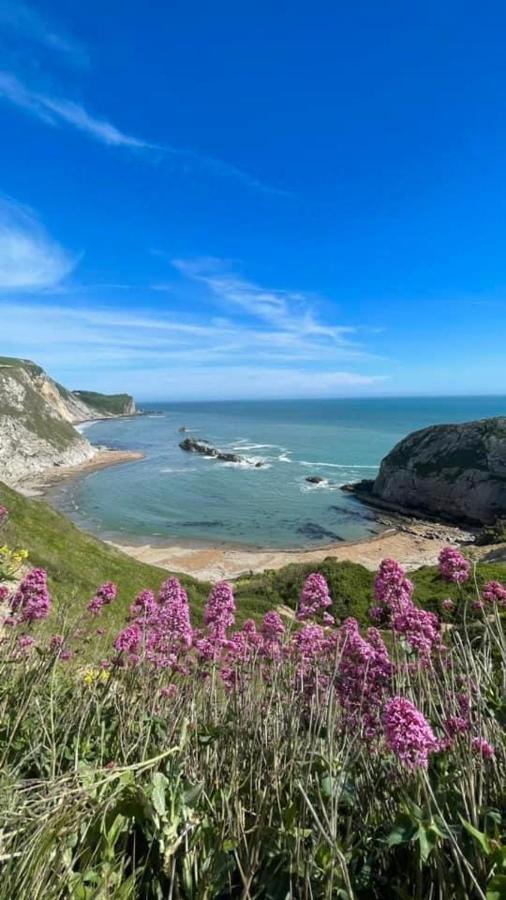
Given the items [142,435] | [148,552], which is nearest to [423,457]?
[148,552]

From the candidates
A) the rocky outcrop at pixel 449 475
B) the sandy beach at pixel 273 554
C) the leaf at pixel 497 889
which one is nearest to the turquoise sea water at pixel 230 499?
the sandy beach at pixel 273 554

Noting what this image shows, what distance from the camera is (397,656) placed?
3441mm

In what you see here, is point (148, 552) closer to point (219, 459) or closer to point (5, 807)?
point (5, 807)

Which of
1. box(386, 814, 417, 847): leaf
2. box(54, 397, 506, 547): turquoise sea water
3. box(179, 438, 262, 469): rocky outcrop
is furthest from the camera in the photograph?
box(179, 438, 262, 469): rocky outcrop

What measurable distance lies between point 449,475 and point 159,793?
5875 centimetres

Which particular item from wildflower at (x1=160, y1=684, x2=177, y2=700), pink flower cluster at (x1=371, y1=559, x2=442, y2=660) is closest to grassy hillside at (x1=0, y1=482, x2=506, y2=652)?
wildflower at (x1=160, y1=684, x2=177, y2=700)

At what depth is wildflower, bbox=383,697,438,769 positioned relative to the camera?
85.3 inches

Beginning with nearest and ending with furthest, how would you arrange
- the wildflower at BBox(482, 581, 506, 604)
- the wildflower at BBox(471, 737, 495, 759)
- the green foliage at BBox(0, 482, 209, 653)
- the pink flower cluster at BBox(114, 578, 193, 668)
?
the wildflower at BBox(471, 737, 495, 759), the wildflower at BBox(482, 581, 506, 604), the pink flower cluster at BBox(114, 578, 193, 668), the green foliage at BBox(0, 482, 209, 653)

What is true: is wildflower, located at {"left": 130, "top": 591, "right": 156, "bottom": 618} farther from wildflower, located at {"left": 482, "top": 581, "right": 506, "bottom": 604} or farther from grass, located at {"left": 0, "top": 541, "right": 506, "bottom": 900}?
wildflower, located at {"left": 482, "top": 581, "right": 506, "bottom": 604}

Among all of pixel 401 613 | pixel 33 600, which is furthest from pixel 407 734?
pixel 33 600

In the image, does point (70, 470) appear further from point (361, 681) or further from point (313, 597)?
point (361, 681)

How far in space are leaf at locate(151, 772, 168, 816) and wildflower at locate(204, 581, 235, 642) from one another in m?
1.87

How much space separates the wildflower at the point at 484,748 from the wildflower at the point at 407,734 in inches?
20.8

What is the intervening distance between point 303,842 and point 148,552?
3692 cm
